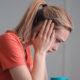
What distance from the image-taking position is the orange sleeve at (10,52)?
2.45 feet

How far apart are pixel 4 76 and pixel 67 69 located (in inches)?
30.8

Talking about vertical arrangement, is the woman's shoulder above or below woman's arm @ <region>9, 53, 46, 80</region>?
above

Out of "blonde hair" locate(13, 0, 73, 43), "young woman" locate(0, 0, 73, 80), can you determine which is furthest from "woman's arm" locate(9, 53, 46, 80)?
"blonde hair" locate(13, 0, 73, 43)

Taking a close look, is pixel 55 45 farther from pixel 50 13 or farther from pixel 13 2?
pixel 13 2

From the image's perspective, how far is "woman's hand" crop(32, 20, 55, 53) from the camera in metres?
0.83

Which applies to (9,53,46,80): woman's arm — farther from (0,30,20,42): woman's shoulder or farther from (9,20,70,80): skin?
(0,30,20,42): woman's shoulder

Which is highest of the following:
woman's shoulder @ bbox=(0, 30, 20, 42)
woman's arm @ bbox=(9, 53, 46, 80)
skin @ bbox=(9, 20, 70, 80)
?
woman's shoulder @ bbox=(0, 30, 20, 42)

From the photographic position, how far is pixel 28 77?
735 mm

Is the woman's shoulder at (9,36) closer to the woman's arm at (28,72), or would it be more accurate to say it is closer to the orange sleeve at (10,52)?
the orange sleeve at (10,52)

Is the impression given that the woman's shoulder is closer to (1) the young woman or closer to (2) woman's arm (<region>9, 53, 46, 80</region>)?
(1) the young woman

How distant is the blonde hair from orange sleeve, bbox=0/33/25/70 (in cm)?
7

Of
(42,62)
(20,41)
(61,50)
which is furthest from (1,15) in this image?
(42,62)

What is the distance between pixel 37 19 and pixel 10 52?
217mm

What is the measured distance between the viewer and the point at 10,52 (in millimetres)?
755
